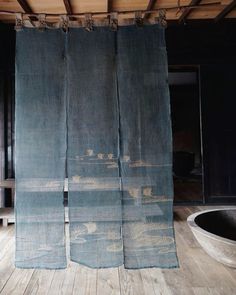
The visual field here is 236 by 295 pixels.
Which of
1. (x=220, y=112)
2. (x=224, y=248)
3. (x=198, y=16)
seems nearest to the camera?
(x=224, y=248)

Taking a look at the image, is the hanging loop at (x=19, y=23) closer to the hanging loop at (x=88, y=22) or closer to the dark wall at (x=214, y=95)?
the hanging loop at (x=88, y=22)

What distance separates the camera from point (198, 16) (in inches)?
170

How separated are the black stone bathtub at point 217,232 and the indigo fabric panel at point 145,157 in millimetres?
311

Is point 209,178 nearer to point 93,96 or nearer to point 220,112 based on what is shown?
point 220,112

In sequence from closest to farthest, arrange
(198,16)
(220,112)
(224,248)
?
(224,248)
(198,16)
(220,112)

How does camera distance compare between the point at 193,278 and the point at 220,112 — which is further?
the point at 220,112

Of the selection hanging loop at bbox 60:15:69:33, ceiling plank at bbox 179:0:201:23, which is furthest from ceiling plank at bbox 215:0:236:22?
hanging loop at bbox 60:15:69:33

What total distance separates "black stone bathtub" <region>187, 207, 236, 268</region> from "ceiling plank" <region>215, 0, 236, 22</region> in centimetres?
275

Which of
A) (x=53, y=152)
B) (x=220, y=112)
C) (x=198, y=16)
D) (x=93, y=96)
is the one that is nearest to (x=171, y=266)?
(x=53, y=152)

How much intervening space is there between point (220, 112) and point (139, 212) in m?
3.20

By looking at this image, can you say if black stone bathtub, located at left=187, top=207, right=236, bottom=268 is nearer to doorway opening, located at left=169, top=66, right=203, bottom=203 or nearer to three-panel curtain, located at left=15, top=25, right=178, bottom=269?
three-panel curtain, located at left=15, top=25, right=178, bottom=269

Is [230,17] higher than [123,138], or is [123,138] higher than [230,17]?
[230,17]

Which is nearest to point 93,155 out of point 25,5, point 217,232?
point 217,232

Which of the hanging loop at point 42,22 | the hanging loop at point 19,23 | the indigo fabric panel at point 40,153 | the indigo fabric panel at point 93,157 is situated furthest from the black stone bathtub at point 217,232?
the hanging loop at point 19,23
